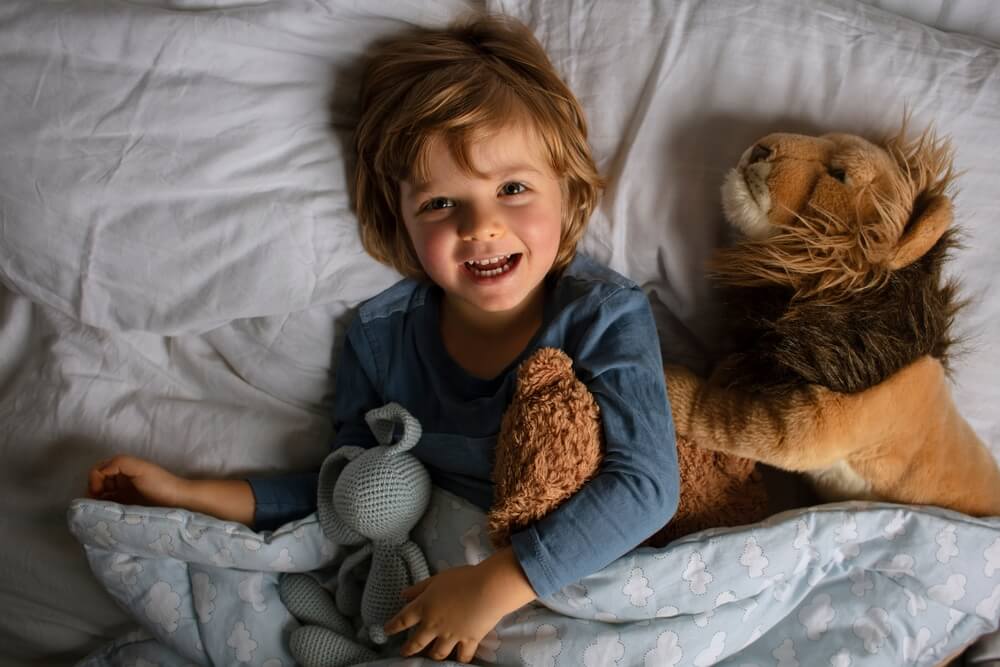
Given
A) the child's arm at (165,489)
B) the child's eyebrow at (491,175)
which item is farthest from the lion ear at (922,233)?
the child's arm at (165,489)

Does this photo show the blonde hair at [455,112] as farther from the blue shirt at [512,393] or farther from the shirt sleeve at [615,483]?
the shirt sleeve at [615,483]

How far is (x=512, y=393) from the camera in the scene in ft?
2.99

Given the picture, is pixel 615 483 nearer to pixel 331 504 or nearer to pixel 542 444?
pixel 542 444

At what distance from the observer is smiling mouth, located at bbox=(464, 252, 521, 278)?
0.88 m

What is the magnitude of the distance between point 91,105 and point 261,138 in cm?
20

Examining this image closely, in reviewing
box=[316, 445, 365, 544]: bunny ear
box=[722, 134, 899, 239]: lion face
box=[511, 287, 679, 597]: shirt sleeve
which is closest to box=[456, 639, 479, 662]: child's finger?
box=[511, 287, 679, 597]: shirt sleeve

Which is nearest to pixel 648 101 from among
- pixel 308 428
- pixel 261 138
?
pixel 261 138

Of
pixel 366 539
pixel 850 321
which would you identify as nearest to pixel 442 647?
pixel 366 539

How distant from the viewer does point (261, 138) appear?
92cm

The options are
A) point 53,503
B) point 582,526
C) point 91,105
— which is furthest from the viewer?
point 53,503

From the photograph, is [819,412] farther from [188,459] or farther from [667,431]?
[188,459]

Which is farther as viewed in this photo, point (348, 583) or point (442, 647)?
point (348, 583)

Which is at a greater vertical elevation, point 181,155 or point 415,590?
point 181,155

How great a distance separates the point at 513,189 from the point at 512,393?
9.6 inches
